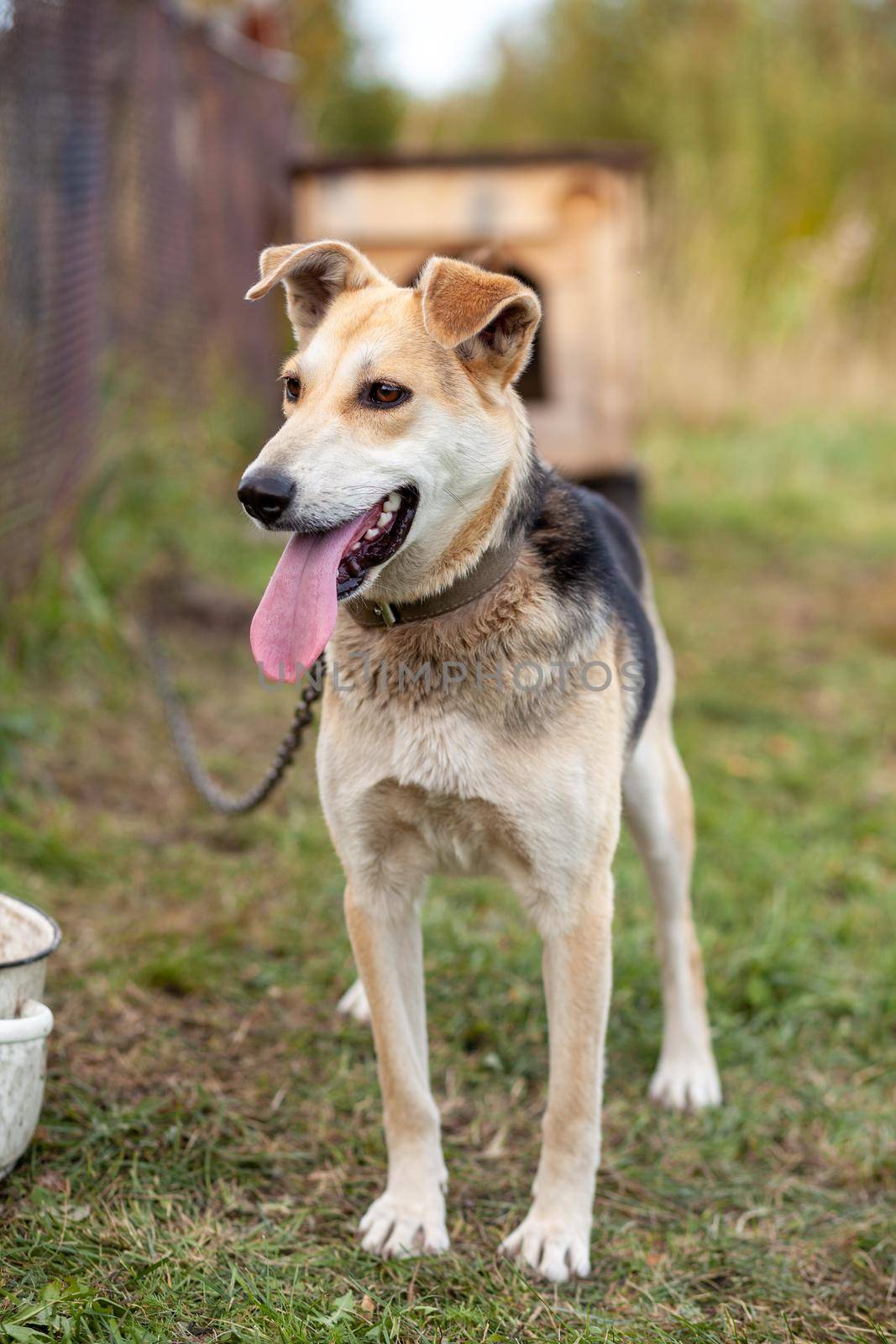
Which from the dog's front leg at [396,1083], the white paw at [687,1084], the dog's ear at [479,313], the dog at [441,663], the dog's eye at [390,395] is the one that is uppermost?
the dog's ear at [479,313]

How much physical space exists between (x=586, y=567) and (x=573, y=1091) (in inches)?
40.1

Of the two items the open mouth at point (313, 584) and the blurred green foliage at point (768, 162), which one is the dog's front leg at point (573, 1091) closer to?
the open mouth at point (313, 584)

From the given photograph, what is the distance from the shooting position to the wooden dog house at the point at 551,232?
7.30 metres

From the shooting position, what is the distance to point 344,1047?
301 cm

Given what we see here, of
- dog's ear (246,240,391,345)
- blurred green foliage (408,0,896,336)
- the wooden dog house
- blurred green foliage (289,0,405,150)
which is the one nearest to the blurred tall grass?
blurred green foliage (408,0,896,336)

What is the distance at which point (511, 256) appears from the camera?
7477 mm

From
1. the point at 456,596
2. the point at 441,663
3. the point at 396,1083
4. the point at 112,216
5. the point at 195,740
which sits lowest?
the point at 195,740

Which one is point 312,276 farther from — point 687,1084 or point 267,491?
point 687,1084

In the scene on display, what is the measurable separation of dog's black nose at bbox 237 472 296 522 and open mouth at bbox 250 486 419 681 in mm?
104

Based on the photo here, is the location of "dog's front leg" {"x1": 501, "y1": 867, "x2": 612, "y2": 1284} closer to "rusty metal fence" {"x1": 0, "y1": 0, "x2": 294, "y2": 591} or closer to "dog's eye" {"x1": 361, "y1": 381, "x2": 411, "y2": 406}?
"dog's eye" {"x1": 361, "y1": 381, "x2": 411, "y2": 406}

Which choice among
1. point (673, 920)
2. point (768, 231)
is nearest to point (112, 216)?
point (673, 920)

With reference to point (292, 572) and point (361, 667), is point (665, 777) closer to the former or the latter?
point (361, 667)

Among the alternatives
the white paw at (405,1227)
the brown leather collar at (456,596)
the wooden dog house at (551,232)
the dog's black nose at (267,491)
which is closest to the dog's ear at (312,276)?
the dog's black nose at (267,491)

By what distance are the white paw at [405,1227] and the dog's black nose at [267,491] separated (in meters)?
1.36
